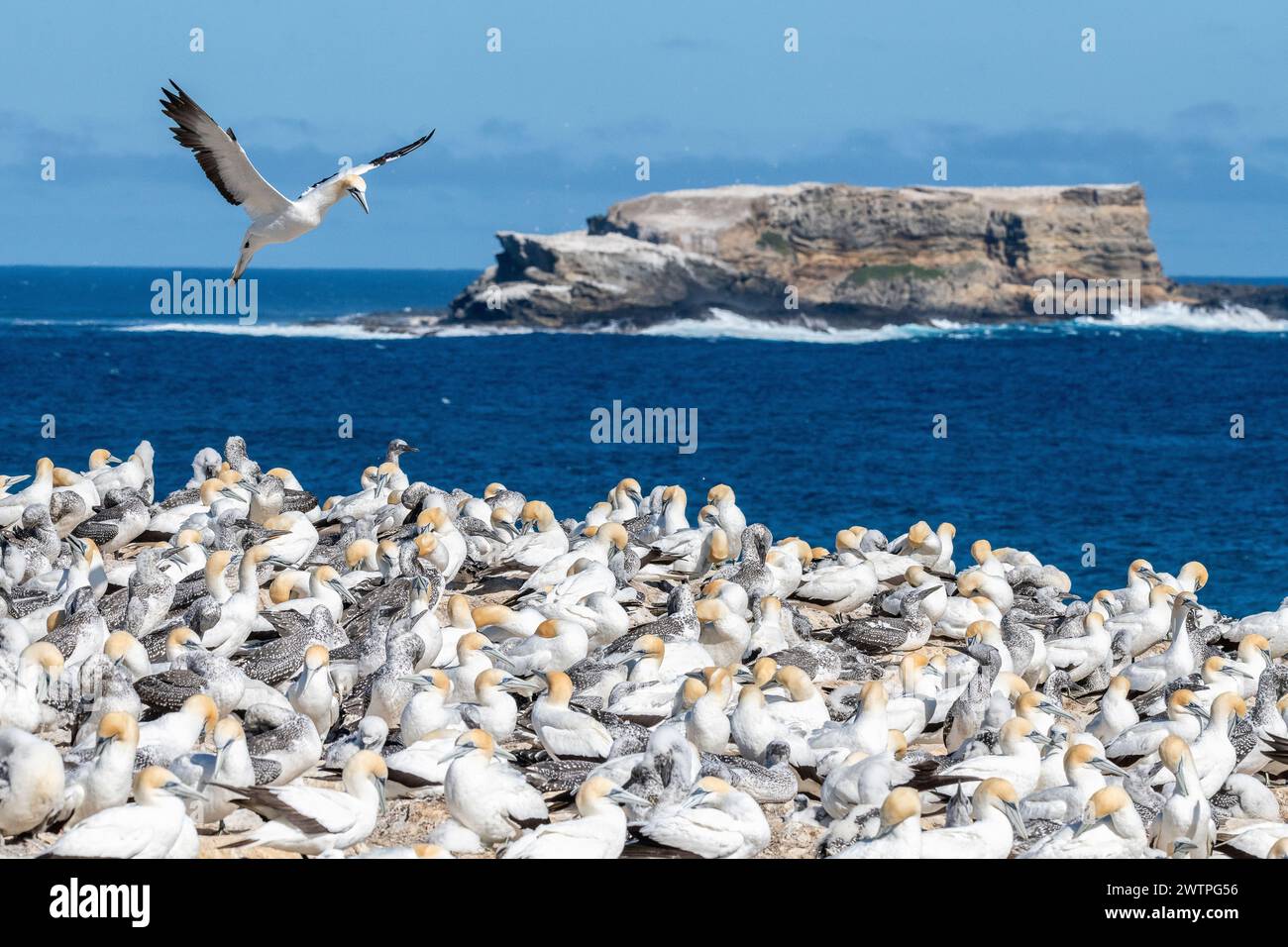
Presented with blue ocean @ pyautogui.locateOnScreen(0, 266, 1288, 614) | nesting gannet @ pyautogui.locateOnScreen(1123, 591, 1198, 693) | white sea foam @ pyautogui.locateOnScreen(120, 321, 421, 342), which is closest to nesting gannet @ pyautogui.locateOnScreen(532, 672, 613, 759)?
nesting gannet @ pyautogui.locateOnScreen(1123, 591, 1198, 693)

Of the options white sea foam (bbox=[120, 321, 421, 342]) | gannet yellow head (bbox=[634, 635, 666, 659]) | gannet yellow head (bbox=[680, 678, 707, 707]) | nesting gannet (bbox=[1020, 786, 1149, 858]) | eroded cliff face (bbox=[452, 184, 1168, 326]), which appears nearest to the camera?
nesting gannet (bbox=[1020, 786, 1149, 858])

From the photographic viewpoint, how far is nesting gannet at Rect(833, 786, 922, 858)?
8.62 metres

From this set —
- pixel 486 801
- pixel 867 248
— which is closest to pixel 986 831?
pixel 486 801

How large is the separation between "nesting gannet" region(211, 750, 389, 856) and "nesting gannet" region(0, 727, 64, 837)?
86 cm

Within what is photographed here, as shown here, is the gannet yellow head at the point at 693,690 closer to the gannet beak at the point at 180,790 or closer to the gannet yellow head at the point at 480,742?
the gannet yellow head at the point at 480,742

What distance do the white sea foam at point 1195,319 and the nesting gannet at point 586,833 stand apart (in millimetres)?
144254

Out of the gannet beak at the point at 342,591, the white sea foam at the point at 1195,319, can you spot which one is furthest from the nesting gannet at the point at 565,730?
the white sea foam at the point at 1195,319

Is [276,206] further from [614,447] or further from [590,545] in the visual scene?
[614,447]

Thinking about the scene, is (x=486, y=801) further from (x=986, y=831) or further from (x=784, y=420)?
(x=784, y=420)

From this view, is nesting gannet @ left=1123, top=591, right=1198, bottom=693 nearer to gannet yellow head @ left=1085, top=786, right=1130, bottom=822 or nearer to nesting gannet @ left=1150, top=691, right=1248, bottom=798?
nesting gannet @ left=1150, top=691, right=1248, bottom=798

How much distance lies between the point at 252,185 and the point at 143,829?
7945mm

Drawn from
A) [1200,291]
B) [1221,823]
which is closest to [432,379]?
[1221,823]

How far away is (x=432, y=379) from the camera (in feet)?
280

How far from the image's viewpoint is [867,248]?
142 meters
